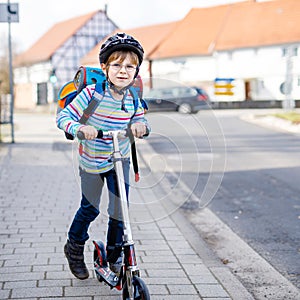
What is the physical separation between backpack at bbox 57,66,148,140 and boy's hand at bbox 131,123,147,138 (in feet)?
1.16

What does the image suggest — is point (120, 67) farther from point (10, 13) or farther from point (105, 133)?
point (10, 13)

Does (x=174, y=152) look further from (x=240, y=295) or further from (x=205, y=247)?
(x=240, y=295)

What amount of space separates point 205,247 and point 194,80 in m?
52.0

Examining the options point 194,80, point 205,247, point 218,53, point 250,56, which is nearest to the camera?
point 205,247

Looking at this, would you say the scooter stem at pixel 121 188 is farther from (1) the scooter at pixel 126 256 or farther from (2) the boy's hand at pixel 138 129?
(2) the boy's hand at pixel 138 129

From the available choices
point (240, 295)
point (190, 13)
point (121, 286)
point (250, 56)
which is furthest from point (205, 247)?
point (190, 13)

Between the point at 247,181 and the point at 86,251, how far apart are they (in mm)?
5323

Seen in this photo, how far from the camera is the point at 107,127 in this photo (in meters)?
4.20

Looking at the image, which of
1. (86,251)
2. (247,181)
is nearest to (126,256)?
(86,251)

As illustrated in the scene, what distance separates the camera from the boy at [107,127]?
156 inches

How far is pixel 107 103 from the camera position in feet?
13.7

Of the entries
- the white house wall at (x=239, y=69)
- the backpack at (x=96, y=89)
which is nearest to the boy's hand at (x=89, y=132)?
the backpack at (x=96, y=89)

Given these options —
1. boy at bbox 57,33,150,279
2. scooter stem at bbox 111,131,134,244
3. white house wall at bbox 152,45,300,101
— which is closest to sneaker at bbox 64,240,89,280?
boy at bbox 57,33,150,279

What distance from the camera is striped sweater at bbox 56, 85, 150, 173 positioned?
13.5 feet
